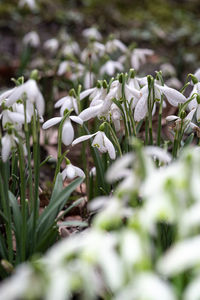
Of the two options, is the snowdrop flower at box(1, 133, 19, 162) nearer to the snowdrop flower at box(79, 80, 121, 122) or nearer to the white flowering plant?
the white flowering plant

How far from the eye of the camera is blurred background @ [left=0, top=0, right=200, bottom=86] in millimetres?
4590

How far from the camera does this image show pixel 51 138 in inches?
110

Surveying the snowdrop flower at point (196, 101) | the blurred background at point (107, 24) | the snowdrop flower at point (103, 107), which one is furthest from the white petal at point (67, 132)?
the blurred background at point (107, 24)

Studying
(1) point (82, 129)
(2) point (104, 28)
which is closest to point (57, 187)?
(1) point (82, 129)

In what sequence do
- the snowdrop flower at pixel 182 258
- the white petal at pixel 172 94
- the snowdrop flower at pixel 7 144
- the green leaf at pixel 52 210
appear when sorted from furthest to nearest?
the white petal at pixel 172 94
the green leaf at pixel 52 210
the snowdrop flower at pixel 7 144
the snowdrop flower at pixel 182 258

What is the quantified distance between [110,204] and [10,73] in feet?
10.8

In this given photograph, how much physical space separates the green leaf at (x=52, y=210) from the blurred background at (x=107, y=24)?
10.6ft

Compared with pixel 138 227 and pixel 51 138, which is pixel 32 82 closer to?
pixel 138 227

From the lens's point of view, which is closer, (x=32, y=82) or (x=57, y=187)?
(x=32, y=82)

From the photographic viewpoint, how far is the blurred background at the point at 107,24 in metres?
4.59

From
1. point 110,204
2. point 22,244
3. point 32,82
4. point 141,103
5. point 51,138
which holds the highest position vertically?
point 32,82

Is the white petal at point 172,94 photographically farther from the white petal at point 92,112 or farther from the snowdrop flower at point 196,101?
the white petal at point 92,112

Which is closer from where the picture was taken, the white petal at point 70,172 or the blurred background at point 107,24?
the white petal at point 70,172

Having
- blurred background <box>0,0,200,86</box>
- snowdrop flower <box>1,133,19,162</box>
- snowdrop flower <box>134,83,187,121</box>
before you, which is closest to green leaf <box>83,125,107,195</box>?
snowdrop flower <box>134,83,187,121</box>
